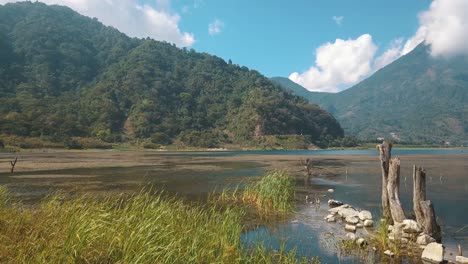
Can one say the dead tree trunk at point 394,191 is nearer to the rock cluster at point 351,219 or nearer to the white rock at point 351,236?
the rock cluster at point 351,219

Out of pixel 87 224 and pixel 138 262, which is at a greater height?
pixel 87 224

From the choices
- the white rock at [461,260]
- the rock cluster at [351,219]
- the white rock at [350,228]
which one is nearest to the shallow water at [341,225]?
the white rock at [350,228]

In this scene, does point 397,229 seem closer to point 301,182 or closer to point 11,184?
point 301,182

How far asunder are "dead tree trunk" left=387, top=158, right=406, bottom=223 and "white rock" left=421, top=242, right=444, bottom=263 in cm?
478

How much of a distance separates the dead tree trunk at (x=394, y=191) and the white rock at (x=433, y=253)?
4.78m

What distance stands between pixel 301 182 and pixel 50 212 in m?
37.8

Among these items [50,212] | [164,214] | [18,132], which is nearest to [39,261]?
[50,212]

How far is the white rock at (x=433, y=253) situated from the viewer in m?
16.1

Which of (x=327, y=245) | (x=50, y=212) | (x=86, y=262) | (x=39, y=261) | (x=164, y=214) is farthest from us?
(x=327, y=245)

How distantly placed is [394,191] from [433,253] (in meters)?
6.67

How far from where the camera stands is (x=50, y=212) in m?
13.6

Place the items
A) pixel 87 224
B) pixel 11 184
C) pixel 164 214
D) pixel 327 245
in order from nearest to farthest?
pixel 87 224 < pixel 164 214 < pixel 327 245 < pixel 11 184

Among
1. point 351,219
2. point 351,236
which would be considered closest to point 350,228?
point 351,219

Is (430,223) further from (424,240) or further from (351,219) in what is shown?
(351,219)
